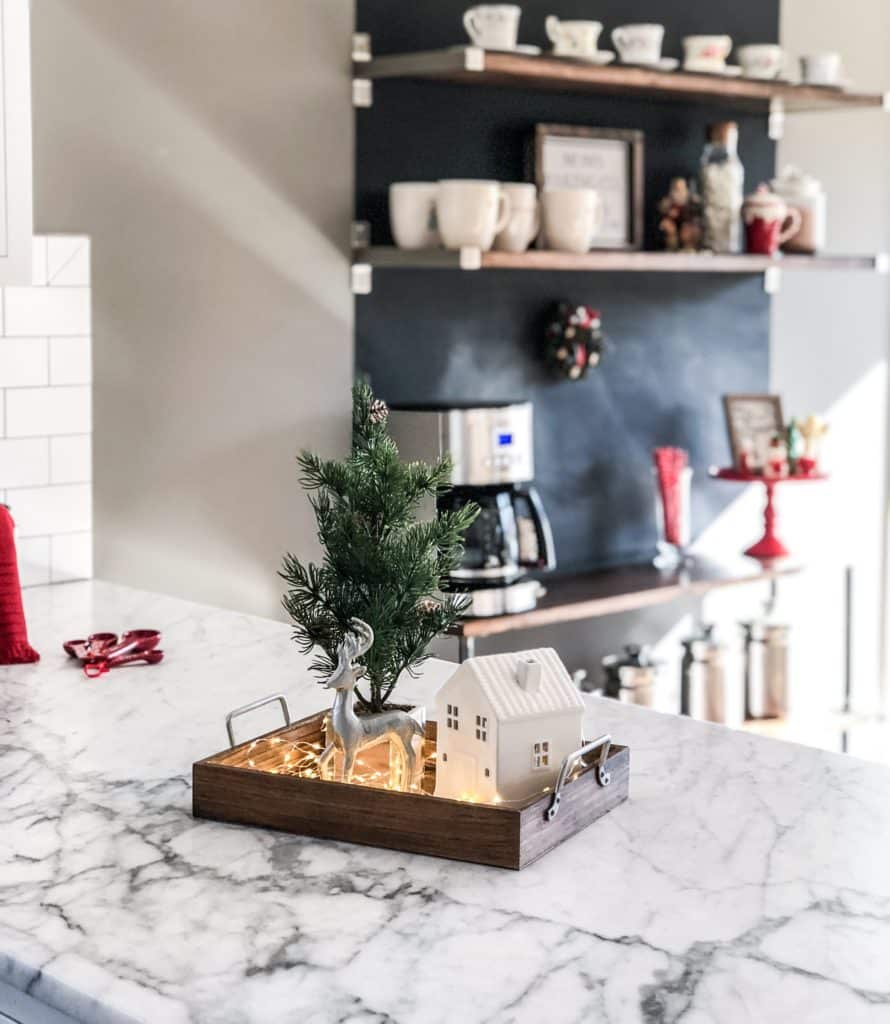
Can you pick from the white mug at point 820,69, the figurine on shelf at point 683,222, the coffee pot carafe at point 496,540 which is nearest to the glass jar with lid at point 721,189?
the figurine on shelf at point 683,222

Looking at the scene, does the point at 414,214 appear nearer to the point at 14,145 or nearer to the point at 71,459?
the point at 71,459

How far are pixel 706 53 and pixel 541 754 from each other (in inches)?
92.2

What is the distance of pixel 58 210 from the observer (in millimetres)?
2404

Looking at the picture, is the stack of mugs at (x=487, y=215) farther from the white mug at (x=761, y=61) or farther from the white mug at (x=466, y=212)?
the white mug at (x=761, y=61)

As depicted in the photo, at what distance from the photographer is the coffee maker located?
2756mm

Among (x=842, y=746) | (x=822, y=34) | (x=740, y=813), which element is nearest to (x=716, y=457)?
(x=842, y=746)

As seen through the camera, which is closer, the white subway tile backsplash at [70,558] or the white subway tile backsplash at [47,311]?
the white subway tile backsplash at [47,311]

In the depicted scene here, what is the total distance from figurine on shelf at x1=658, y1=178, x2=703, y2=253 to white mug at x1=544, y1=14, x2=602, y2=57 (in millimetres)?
479

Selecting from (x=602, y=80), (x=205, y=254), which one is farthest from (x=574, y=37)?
(x=205, y=254)

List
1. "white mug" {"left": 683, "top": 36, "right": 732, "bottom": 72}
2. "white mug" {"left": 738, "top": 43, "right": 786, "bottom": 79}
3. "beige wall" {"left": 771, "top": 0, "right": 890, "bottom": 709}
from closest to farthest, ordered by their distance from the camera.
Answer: "white mug" {"left": 683, "top": 36, "right": 732, "bottom": 72}, "white mug" {"left": 738, "top": 43, "right": 786, "bottom": 79}, "beige wall" {"left": 771, "top": 0, "right": 890, "bottom": 709}

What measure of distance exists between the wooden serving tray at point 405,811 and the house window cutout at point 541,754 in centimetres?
3

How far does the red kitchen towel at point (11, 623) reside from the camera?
179 centimetres

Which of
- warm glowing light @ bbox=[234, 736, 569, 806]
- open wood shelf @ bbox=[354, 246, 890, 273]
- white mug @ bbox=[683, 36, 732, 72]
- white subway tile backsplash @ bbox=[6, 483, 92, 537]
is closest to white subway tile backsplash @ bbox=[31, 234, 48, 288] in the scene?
white subway tile backsplash @ bbox=[6, 483, 92, 537]

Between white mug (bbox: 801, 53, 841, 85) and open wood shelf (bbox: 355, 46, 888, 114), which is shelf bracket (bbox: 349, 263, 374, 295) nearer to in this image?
open wood shelf (bbox: 355, 46, 888, 114)
